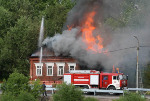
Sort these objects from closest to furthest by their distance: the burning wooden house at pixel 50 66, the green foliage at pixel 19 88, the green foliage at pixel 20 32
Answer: the green foliage at pixel 19 88, the burning wooden house at pixel 50 66, the green foliage at pixel 20 32

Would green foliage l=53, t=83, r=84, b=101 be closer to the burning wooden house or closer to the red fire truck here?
the red fire truck

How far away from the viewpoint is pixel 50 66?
62812 mm

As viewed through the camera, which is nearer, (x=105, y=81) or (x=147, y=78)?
(x=105, y=81)

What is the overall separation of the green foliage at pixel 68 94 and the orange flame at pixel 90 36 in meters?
18.3

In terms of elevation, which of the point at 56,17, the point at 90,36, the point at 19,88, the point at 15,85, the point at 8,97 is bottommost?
the point at 8,97

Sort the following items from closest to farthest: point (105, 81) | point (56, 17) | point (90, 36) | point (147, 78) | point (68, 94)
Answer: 1. point (68, 94)
2. point (105, 81)
3. point (147, 78)
4. point (90, 36)
5. point (56, 17)

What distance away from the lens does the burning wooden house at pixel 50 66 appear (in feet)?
204

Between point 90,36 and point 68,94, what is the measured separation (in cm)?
2007

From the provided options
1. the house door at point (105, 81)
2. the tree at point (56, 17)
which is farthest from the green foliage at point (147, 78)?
the tree at point (56, 17)

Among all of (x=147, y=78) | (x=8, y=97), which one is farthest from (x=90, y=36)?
(x=8, y=97)

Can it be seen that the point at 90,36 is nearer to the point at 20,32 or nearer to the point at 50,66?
the point at 50,66

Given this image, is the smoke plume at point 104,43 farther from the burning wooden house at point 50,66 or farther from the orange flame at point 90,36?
the burning wooden house at point 50,66

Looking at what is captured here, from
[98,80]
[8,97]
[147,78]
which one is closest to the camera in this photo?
[8,97]

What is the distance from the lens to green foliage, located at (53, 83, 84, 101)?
40125mm
